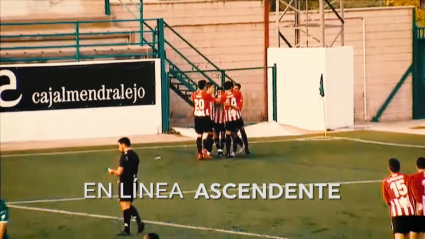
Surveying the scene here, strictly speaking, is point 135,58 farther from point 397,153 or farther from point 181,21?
point 397,153

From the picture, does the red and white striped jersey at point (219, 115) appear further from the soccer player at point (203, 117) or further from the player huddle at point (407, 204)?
the player huddle at point (407, 204)

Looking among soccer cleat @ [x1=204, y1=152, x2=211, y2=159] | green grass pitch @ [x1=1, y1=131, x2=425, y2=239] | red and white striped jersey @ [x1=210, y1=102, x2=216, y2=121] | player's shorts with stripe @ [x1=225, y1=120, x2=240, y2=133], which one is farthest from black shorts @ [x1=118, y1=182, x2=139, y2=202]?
player's shorts with stripe @ [x1=225, y1=120, x2=240, y2=133]

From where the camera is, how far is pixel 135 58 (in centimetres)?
2984

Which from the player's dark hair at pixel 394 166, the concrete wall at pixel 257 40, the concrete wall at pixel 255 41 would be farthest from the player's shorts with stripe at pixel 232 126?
the player's dark hair at pixel 394 166

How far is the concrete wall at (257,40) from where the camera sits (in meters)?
31.9

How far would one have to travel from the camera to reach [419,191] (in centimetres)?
1330

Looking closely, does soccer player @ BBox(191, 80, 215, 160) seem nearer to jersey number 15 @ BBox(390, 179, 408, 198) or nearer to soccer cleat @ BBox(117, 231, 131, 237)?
soccer cleat @ BBox(117, 231, 131, 237)

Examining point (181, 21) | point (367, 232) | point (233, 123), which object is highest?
point (181, 21)

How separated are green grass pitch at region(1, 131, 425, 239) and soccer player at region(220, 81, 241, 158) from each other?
0.56 meters

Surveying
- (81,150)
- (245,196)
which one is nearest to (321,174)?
(245,196)

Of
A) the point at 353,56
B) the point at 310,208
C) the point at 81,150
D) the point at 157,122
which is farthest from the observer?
the point at 353,56

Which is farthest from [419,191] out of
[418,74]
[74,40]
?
[418,74]

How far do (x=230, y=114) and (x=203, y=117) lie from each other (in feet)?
2.71

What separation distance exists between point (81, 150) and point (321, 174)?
23.6 ft
